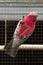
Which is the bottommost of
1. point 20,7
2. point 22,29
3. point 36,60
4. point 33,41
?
point 36,60

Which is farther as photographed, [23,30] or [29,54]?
[29,54]

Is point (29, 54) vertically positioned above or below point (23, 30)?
below

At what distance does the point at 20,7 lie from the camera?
1.94 metres

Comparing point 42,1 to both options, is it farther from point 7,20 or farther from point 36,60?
point 36,60

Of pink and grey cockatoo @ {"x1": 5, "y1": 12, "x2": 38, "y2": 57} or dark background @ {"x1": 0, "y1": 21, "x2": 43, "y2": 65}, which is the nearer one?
pink and grey cockatoo @ {"x1": 5, "y1": 12, "x2": 38, "y2": 57}

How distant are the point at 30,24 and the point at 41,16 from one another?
0.86ft

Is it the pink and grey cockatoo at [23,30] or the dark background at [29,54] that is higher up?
the pink and grey cockatoo at [23,30]

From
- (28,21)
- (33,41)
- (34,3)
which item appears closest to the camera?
(28,21)

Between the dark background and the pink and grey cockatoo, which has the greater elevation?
the pink and grey cockatoo

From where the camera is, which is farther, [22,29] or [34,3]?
[34,3]

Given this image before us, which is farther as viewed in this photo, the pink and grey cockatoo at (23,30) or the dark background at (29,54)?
the dark background at (29,54)

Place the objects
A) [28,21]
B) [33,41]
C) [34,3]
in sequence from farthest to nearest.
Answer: [33,41], [34,3], [28,21]

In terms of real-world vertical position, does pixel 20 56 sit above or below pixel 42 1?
below

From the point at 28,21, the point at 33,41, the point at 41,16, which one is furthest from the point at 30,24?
the point at 33,41
